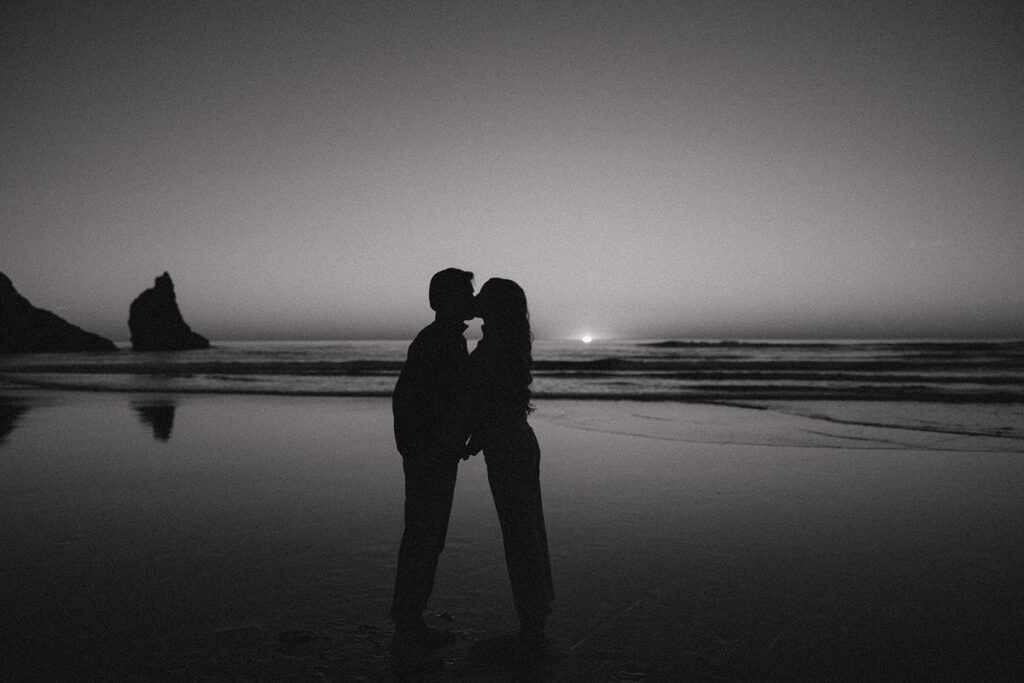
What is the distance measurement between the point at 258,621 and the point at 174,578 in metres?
1.17

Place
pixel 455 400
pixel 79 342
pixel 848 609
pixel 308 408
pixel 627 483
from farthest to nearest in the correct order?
pixel 79 342 < pixel 308 408 < pixel 627 483 < pixel 848 609 < pixel 455 400

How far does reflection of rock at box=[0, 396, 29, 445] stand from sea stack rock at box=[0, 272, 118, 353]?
93959 mm

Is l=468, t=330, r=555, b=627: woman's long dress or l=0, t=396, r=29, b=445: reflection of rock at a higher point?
l=468, t=330, r=555, b=627: woman's long dress

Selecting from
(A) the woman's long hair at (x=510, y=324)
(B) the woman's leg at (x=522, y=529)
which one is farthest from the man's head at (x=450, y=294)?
(B) the woman's leg at (x=522, y=529)

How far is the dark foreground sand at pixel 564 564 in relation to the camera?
319 cm

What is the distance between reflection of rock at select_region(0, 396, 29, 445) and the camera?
36.4 feet

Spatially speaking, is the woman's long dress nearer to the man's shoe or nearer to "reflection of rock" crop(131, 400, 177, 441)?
the man's shoe

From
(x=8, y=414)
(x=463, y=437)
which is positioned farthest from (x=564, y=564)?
(x=8, y=414)

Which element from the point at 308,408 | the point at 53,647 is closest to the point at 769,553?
the point at 53,647

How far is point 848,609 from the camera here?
12.4 feet

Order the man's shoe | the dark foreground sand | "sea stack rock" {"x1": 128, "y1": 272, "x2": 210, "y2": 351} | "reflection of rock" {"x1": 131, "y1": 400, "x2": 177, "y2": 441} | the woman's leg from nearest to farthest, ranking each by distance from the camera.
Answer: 1. the dark foreground sand
2. the man's shoe
3. the woman's leg
4. "reflection of rock" {"x1": 131, "y1": 400, "x2": 177, "y2": 441}
5. "sea stack rock" {"x1": 128, "y1": 272, "x2": 210, "y2": 351}

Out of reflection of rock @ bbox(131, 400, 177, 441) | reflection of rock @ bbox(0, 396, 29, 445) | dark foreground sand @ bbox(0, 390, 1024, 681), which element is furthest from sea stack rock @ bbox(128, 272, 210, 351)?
dark foreground sand @ bbox(0, 390, 1024, 681)

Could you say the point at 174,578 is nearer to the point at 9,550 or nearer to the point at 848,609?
the point at 9,550

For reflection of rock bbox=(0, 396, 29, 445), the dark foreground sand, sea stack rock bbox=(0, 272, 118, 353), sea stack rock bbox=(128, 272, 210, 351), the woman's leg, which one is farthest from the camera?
sea stack rock bbox=(128, 272, 210, 351)
